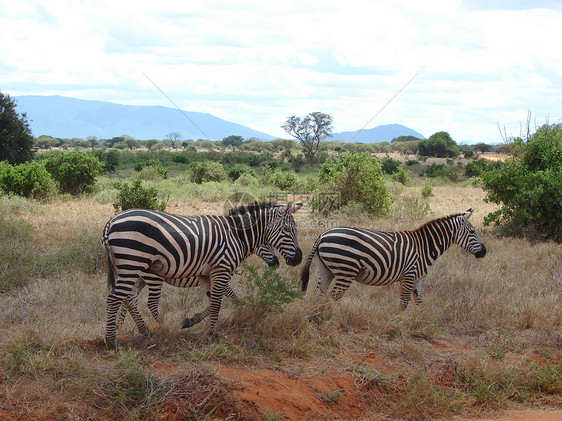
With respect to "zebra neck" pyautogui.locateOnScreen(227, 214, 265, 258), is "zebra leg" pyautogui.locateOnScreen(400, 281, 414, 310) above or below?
below

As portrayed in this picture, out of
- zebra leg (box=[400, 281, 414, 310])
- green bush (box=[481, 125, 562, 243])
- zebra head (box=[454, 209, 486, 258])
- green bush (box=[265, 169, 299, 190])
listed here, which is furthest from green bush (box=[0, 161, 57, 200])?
green bush (box=[481, 125, 562, 243])

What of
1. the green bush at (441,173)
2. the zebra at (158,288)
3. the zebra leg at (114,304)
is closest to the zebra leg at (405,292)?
the zebra at (158,288)

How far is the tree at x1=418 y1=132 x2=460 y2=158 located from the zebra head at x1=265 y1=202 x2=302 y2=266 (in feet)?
164

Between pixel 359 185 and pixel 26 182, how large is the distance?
10548 mm

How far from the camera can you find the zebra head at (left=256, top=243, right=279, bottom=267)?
6570 mm

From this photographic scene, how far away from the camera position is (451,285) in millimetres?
8203

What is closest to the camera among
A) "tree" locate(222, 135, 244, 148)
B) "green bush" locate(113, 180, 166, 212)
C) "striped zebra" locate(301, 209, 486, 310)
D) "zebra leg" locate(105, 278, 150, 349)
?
"zebra leg" locate(105, 278, 150, 349)

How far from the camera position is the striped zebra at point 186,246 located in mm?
5160

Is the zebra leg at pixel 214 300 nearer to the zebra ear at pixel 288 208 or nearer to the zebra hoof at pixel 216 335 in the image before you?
the zebra hoof at pixel 216 335

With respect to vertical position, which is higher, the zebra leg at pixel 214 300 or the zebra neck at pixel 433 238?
the zebra neck at pixel 433 238

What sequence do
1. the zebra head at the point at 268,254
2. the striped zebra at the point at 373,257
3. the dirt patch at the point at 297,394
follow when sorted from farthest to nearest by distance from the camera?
the striped zebra at the point at 373,257 → the zebra head at the point at 268,254 → the dirt patch at the point at 297,394

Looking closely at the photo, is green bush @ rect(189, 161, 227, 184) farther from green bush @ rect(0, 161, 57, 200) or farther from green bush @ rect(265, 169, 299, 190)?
green bush @ rect(0, 161, 57, 200)

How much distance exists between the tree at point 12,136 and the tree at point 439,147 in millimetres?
41893

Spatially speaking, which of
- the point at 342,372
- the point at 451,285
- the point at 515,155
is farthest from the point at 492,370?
the point at 515,155
